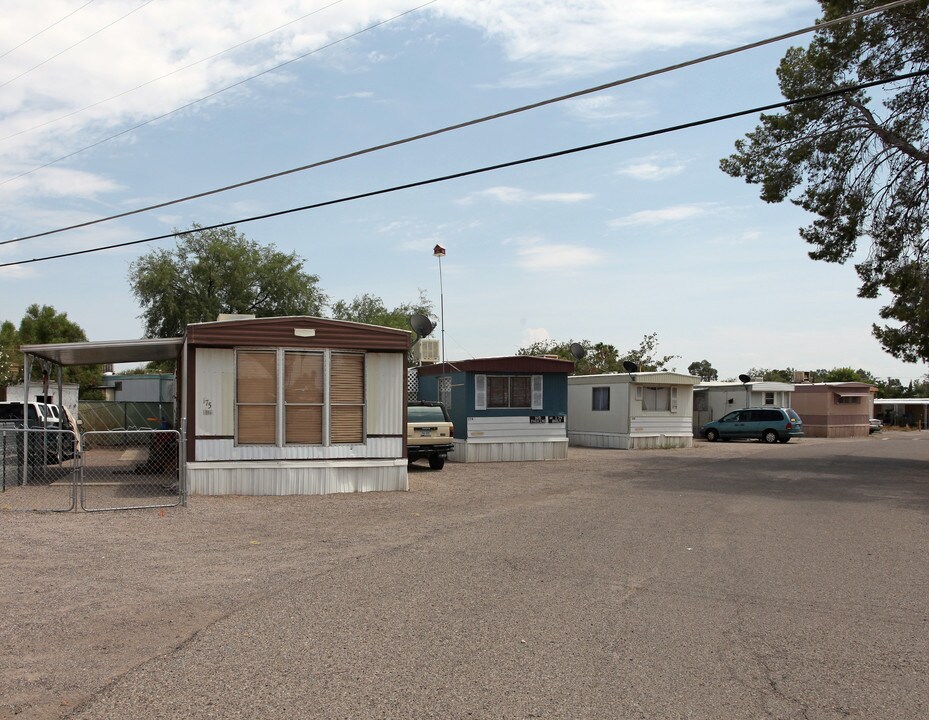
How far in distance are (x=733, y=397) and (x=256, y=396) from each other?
29231mm

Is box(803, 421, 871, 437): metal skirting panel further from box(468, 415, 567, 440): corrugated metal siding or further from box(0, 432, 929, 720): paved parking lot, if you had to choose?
box(0, 432, 929, 720): paved parking lot

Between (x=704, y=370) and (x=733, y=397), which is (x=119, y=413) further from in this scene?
(x=704, y=370)

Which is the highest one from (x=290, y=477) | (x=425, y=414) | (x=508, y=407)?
(x=508, y=407)

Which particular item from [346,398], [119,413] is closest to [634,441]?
[346,398]

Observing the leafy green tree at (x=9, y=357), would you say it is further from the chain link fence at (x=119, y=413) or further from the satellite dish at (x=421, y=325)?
the satellite dish at (x=421, y=325)

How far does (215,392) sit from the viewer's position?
1432 centimetres

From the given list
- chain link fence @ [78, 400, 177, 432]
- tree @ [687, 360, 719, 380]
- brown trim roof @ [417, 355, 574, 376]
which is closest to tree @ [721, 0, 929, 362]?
brown trim roof @ [417, 355, 574, 376]

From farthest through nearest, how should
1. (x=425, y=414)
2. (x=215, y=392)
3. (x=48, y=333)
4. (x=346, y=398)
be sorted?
(x=48, y=333) < (x=425, y=414) < (x=346, y=398) < (x=215, y=392)

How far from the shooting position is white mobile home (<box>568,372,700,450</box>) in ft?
97.7

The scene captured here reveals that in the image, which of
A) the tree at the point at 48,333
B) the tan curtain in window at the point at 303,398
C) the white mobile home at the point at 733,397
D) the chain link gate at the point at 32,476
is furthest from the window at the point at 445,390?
the tree at the point at 48,333

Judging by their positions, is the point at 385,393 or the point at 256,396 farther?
the point at 385,393

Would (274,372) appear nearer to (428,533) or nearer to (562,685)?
(428,533)

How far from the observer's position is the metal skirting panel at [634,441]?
29781mm

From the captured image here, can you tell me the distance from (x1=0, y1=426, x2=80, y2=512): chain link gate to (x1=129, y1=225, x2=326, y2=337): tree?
2208 centimetres
